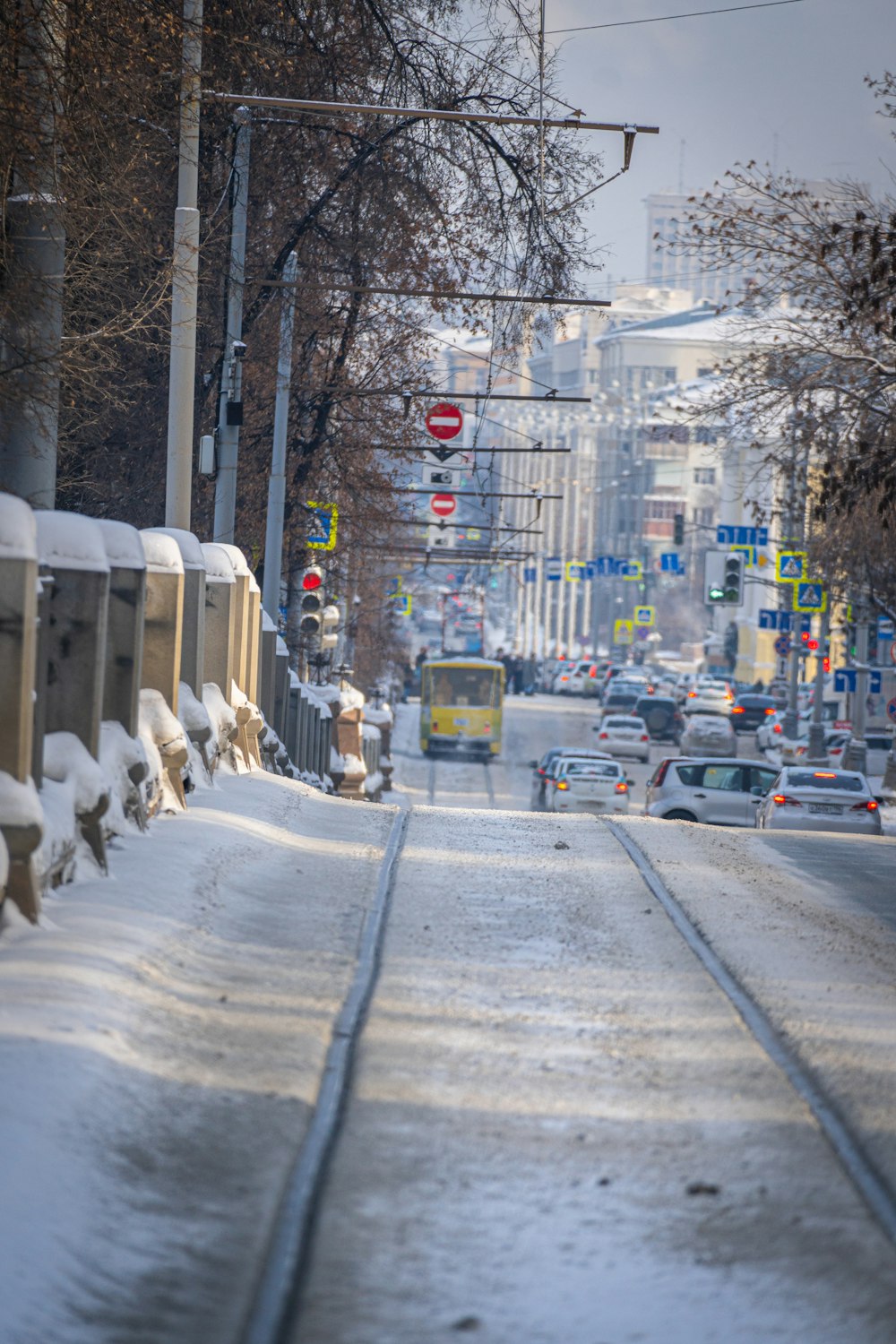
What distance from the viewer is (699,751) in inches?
2359

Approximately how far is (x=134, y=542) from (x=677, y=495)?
159069mm

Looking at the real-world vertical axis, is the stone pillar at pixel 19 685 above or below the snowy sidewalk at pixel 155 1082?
above

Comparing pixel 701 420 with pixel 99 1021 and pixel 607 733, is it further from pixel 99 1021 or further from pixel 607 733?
pixel 607 733

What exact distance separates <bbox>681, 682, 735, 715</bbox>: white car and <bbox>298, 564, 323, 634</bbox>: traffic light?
39.0 m

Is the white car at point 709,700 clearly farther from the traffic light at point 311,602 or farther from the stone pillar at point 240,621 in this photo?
the stone pillar at point 240,621

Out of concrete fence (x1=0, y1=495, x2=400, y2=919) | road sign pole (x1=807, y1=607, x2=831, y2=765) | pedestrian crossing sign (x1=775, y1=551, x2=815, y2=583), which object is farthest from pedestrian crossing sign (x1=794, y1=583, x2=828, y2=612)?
concrete fence (x1=0, y1=495, x2=400, y2=919)

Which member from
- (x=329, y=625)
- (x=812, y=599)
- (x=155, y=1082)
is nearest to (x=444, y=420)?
(x=329, y=625)

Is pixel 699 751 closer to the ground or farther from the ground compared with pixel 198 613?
closer to the ground

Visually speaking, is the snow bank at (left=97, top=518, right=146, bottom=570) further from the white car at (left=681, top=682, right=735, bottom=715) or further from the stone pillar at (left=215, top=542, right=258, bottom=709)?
the white car at (left=681, top=682, right=735, bottom=715)

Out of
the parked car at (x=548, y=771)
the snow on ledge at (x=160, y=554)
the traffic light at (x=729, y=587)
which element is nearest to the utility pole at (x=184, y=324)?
the snow on ledge at (x=160, y=554)

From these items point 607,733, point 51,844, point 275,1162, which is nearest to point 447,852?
point 51,844

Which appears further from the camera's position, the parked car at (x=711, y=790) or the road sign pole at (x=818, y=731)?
the road sign pole at (x=818, y=731)

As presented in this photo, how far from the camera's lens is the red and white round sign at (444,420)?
32.4 metres

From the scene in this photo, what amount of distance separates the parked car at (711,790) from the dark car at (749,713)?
155 ft
